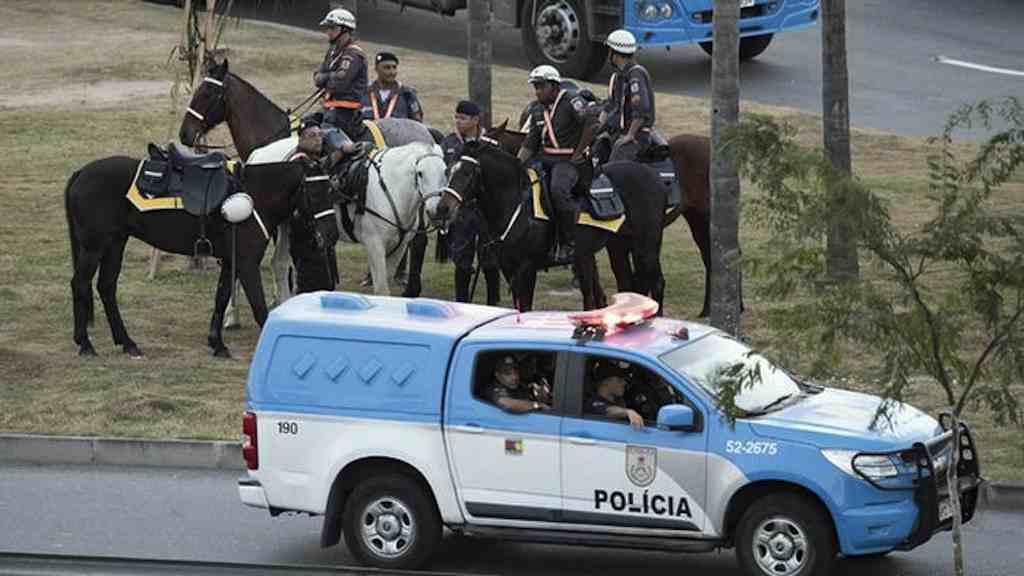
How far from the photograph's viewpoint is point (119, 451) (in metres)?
18.6

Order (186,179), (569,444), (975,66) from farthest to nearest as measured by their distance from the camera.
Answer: (975,66)
(186,179)
(569,444)

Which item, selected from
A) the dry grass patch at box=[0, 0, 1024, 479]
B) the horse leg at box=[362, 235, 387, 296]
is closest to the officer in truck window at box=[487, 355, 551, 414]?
the dry grass patch at box=[0, 0, 1024, 479]

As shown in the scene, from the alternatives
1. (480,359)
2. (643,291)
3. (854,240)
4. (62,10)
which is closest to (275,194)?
(643,291)

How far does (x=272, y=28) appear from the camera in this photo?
125 ft

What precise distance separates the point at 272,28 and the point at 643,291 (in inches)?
681

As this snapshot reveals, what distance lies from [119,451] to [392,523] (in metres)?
4.36

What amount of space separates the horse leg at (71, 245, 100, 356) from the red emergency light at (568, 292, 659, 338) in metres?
7.16

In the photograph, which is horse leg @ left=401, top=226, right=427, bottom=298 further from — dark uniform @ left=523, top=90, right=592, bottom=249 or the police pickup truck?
the police pickup truck

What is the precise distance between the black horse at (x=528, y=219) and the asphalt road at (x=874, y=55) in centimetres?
966

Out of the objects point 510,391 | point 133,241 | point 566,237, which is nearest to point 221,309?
point 566,237

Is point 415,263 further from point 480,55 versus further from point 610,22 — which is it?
point 610,22

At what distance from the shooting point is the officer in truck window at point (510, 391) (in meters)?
14.8

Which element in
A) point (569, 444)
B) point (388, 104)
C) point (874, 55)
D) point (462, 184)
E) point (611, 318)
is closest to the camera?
point (569, 444)

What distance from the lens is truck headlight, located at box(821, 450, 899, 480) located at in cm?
1405
